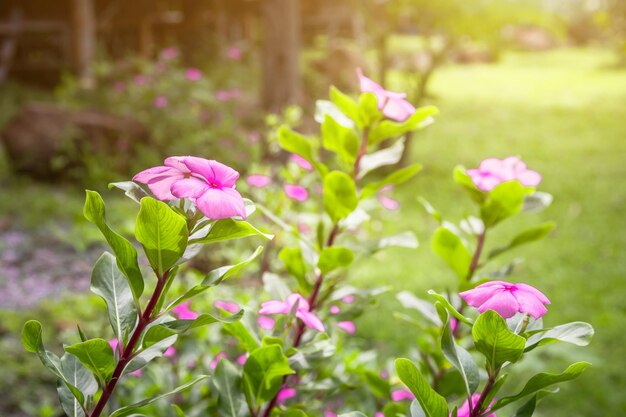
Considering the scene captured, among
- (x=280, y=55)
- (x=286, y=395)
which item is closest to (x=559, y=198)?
(x=280, y=55)

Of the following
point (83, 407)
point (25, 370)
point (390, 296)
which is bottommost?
point (390, 296)

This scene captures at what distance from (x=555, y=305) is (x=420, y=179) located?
3.58 m

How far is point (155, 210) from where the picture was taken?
0.84 metres

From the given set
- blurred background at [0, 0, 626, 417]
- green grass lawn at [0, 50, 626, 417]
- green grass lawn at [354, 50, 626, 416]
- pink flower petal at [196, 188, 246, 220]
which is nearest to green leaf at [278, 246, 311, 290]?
pink flower petal at [196, 188, 246, 220]

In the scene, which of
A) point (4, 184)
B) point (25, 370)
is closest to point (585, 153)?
point (4, 184)

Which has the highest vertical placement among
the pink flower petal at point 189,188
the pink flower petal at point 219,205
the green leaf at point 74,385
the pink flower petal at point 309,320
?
the pink flower petal at point 189,188

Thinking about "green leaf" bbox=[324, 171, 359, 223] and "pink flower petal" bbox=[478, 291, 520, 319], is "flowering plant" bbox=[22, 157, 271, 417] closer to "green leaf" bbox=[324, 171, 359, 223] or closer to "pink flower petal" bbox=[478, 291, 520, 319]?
"pink flower petal" bbox=[478, 291, 520, 319]

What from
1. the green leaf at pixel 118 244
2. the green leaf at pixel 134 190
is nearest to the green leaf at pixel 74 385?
the green leaf at pixel 118 244

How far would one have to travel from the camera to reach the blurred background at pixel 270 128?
4.25 m

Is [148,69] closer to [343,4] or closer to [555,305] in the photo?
[555,305]

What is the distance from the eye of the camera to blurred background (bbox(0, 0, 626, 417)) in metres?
4.25

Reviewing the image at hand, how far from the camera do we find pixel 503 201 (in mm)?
1383

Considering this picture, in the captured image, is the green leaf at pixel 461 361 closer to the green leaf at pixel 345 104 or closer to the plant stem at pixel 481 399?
the plant stem at pixel 481 399

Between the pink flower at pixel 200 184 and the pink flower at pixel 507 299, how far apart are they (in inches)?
11.2
